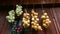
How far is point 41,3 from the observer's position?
919 mm

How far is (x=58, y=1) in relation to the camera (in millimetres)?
911

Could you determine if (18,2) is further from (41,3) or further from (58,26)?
(58,26)

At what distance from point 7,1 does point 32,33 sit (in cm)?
26

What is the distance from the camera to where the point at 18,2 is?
0.93m

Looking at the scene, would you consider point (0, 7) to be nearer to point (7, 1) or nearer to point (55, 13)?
Answer: point (7, 1)

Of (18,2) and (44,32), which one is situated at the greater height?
(18,2)

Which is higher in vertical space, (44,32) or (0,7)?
(0,7)

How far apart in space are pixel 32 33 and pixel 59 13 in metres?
0.21

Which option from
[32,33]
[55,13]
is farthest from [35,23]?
[55,13]

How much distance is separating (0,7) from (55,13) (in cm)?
34

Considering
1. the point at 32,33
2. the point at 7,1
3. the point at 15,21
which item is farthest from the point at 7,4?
the point at 32,33

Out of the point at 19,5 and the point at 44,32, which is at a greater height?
the point at 19,5

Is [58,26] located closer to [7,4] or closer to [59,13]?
[59,13]

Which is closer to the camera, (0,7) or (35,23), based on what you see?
(35,23)
